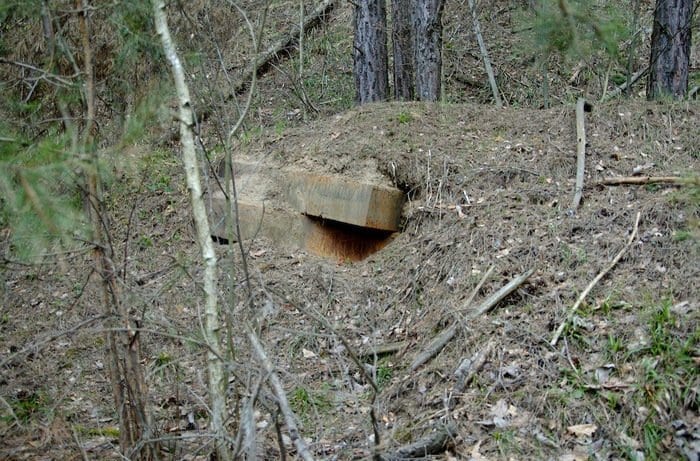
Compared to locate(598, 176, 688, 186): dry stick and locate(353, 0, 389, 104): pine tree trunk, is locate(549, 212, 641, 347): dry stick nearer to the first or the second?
locate(598, 176, 688, 186): dry stick

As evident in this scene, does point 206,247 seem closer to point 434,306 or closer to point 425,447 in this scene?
point 425,447

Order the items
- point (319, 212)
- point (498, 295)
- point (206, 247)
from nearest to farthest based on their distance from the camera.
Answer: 1. point (206, 247)
2. point (498, 295)
3. point (319, 212)

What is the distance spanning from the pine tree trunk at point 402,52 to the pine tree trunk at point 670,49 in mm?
3390

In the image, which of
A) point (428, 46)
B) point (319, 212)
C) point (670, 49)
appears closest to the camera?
point (319, 212)

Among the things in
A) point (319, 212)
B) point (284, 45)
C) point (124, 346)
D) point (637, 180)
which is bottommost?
point (124, 346)

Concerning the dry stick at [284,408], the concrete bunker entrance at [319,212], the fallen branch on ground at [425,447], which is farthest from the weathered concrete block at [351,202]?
the dry stick at [284,408]

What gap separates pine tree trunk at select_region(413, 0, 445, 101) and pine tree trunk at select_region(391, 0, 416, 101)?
99 centimetres

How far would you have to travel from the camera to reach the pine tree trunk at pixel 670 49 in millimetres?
8477

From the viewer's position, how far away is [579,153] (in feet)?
24.6

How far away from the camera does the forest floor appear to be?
5.10 metres

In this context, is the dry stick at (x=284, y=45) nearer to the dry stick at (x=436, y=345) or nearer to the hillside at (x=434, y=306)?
the hillside at (x=434, y=306)

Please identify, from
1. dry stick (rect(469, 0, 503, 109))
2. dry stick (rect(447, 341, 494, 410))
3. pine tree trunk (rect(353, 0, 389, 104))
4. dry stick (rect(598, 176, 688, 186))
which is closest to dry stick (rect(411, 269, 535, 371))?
dry stick (rect(447, 341, 494, 410))

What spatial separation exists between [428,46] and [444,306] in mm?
4356

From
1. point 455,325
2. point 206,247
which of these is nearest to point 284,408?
point 206,247
